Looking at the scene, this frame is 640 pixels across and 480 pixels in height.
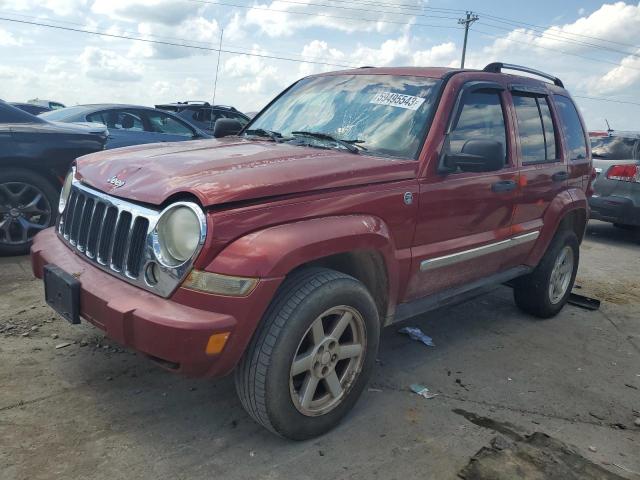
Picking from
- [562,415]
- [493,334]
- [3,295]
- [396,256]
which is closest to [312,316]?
[396,256]

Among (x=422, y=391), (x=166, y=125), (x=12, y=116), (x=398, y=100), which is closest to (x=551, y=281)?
(x=422, y=391)

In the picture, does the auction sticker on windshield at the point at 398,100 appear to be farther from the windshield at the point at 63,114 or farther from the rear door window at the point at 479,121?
the windshield at the point at 63,114

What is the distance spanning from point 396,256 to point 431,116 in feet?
2.99

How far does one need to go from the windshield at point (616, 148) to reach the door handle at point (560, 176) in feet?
15.5

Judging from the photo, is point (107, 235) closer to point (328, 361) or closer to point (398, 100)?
point (328, 361)

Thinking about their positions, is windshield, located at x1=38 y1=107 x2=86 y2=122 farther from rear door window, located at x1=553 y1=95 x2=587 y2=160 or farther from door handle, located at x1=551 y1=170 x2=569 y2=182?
door handle, located at x1=551 y1=170 x2=569 y2=182

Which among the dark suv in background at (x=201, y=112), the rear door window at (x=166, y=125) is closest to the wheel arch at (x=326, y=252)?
the rear door window at (x=166, y=125)

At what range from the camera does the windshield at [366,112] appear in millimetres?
3268

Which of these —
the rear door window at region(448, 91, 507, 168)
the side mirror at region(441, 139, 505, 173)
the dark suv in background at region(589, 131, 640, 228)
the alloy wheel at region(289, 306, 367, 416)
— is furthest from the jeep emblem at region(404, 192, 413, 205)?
the dark suv in background at region(589, 131, 640, 228)

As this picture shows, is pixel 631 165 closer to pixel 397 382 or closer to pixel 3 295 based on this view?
pixel 397 382

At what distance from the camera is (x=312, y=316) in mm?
2500

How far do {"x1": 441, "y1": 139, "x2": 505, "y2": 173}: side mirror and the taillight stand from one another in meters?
6.05

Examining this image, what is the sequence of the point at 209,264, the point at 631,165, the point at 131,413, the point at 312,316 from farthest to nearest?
the point at 631,165 → the point at 131,413 → the point at 312,316 → the point at 209,264

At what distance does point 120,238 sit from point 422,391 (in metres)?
1.93
